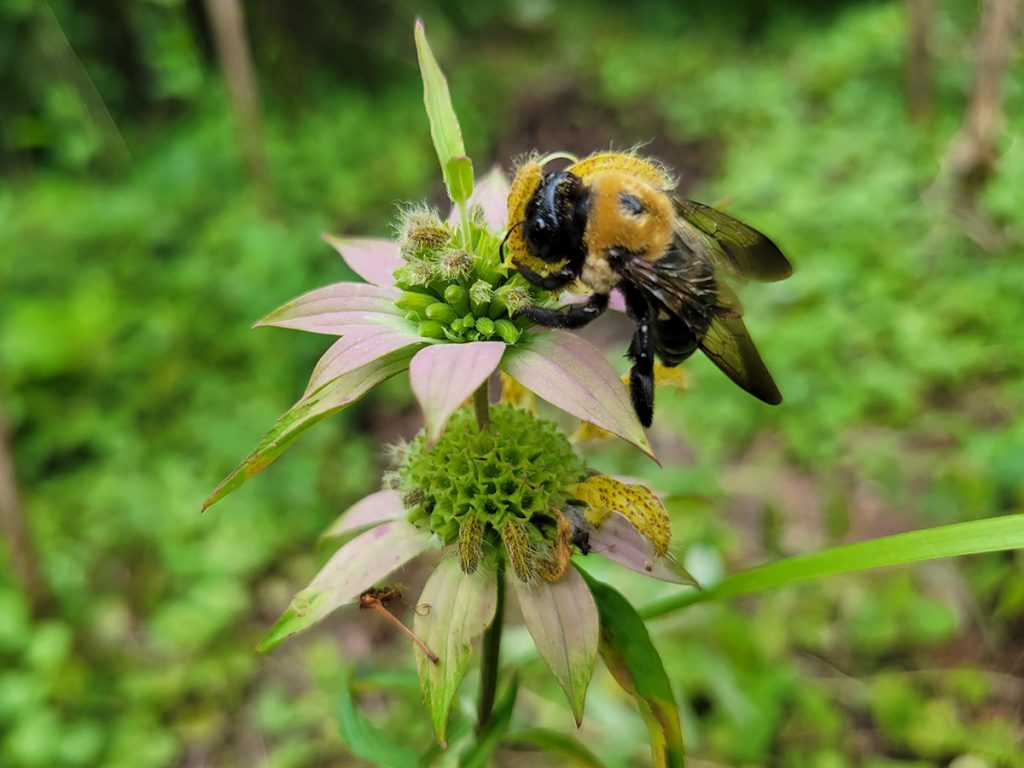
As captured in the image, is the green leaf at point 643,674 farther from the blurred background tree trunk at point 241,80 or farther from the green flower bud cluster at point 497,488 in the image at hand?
the blurred background tree trunk at point 241,80

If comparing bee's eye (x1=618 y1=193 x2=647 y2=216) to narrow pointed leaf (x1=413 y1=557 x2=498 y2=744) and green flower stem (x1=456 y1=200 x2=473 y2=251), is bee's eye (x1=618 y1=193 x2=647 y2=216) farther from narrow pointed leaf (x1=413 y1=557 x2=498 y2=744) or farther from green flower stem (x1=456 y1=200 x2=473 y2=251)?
narrow pointed leaf (x1=413 y1=557 x2=498 y2=744)

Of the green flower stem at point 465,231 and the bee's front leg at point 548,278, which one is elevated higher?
the green flower stem at point 465,231

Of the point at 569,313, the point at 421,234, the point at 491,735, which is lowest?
the point at 491,735

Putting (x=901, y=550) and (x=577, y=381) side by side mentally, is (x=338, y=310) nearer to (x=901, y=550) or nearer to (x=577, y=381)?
(x=577, y=381)

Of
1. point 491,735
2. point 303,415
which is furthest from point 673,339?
point 491,735

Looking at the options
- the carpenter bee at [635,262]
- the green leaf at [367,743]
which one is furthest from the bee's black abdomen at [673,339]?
the green leaf at [367,743]

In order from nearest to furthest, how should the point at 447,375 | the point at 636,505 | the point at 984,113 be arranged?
the point at 447,375 → the point at 636,505 → the point at 984,113

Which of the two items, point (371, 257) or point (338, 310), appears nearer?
point (338, 310)
